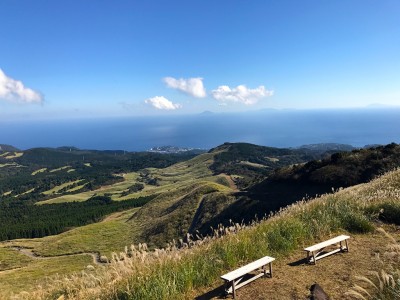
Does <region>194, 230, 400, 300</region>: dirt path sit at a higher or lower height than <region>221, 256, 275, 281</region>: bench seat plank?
lower

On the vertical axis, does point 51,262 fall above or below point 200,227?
below

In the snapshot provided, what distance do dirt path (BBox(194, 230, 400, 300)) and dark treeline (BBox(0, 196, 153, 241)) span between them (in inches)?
5536

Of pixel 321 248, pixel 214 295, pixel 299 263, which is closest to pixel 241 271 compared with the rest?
pixel 214 295

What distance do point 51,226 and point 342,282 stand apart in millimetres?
145892

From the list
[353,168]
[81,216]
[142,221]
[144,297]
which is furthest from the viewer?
[81,216]

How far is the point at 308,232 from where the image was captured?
10.1 metres

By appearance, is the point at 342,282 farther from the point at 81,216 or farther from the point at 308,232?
the point at 81,216

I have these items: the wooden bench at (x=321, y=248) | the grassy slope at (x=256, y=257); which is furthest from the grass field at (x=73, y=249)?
the wooden bench at (x=321, y=248)

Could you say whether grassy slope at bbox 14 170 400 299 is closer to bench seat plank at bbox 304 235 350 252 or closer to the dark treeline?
bench seat plank at bbox 304 235 350 252

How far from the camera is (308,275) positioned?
7586 millimetres

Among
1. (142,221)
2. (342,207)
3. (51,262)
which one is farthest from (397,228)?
(142,221)

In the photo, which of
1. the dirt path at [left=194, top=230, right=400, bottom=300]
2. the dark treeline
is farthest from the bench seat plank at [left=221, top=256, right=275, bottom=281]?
the dark treeline

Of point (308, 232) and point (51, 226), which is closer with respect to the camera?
point (308, 232)

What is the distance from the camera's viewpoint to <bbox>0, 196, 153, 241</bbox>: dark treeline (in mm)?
132375
